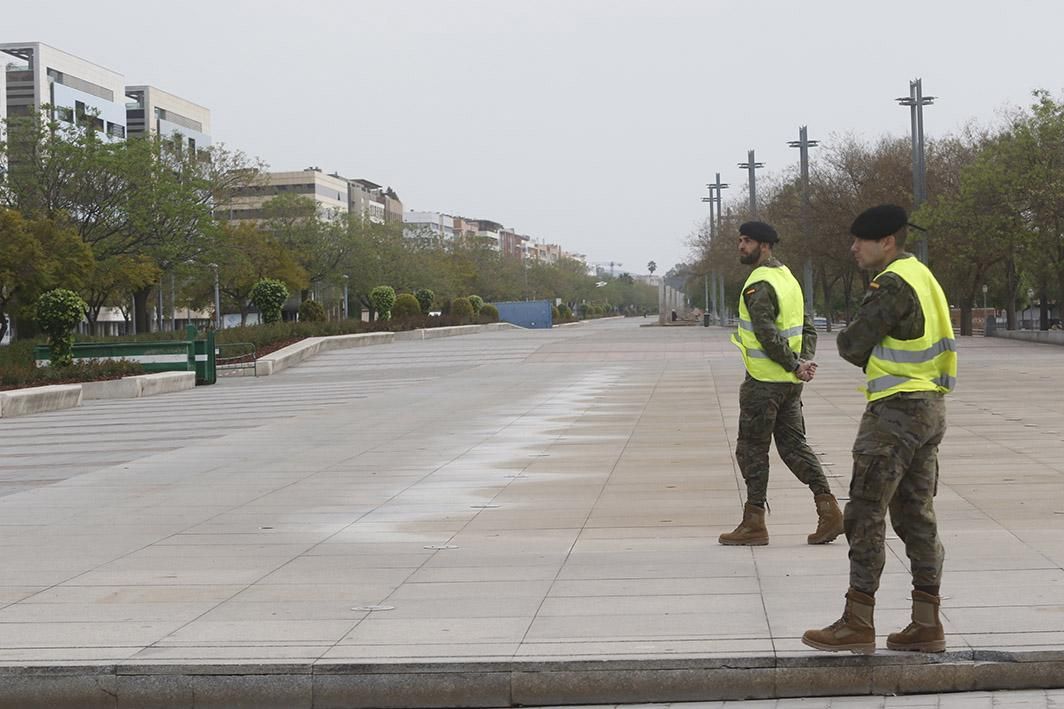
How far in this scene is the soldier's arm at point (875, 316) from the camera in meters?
5.90

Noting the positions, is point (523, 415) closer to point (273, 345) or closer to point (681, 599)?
point (681, 599)

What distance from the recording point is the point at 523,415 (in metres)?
20.4

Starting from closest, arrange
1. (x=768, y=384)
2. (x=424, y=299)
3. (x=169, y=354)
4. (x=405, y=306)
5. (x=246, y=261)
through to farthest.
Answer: (x=768, y=384), (x=169, y=354), (x=246, y=261), (x=405, y=306), (x=424, y=299)

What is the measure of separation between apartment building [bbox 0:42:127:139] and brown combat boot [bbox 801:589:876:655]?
8647cm

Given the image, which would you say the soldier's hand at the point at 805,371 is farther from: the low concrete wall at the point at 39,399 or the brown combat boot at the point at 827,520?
the low concrete wall at the point at 39,399

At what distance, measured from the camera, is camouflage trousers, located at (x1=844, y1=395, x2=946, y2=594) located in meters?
5.91

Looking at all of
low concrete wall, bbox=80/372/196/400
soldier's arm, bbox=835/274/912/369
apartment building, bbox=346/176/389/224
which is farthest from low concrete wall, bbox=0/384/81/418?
apartment building, bbox=346/176/389/224

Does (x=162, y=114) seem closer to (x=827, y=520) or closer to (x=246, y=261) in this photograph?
(x=246, y=261)

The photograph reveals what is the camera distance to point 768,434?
28.4 feet

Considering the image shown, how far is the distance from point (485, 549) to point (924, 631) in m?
3.62

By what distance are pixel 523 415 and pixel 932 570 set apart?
47.5 ft

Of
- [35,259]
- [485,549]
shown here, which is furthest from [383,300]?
[485,549]

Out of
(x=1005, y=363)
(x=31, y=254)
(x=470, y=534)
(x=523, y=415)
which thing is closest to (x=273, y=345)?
→ (x=31, y=254)

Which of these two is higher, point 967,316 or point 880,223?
point 880,223
